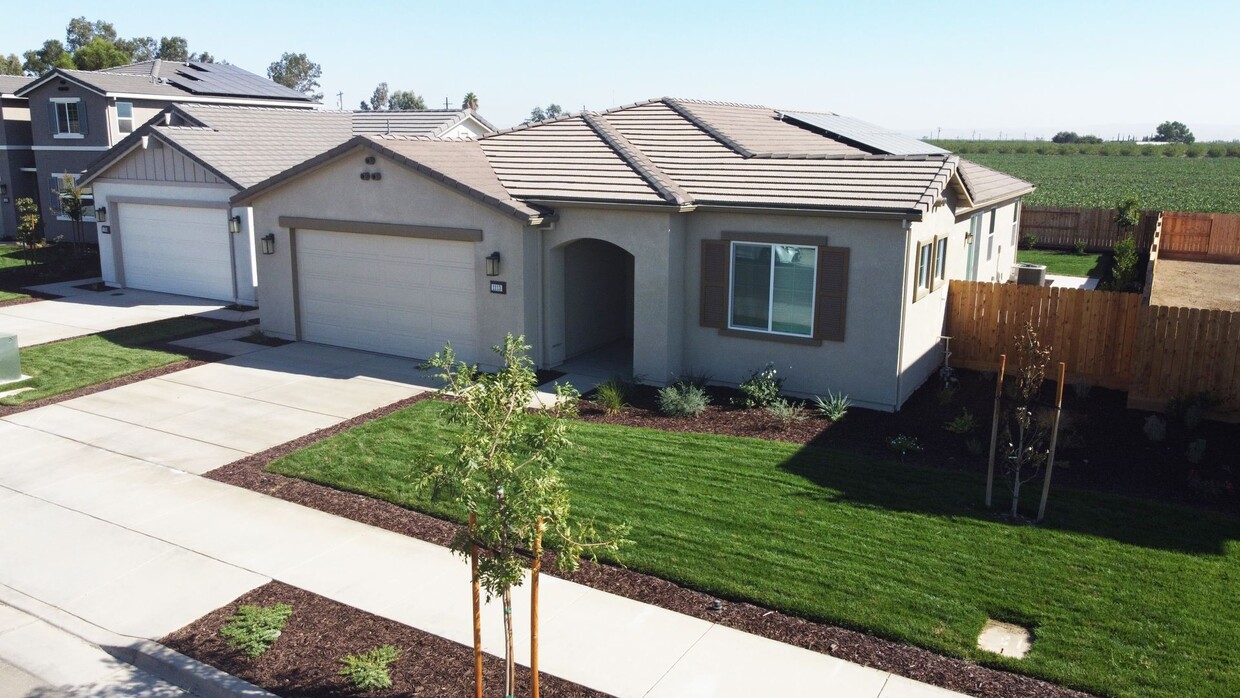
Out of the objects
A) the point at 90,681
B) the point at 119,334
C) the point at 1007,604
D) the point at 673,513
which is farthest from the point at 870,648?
the point at 119,334

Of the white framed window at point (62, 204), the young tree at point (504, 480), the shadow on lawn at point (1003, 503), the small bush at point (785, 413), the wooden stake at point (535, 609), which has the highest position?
the white framed window at point (62, 204)

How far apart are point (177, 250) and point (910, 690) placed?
21.4 metres

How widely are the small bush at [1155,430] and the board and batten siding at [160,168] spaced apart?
18967mm

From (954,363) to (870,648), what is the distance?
996cm

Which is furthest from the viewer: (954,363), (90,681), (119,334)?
(119,334)

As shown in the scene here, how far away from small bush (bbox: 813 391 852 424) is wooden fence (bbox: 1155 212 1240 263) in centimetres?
2471

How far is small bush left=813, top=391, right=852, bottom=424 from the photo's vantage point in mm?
13336

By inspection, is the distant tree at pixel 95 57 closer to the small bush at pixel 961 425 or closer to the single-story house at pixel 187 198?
the single-story house at pixel 187 198

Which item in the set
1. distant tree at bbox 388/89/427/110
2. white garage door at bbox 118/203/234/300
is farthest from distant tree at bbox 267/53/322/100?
white garage door at bbox 118/203/234/300

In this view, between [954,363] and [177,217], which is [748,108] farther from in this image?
[177,217]

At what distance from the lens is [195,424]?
13.6 meters

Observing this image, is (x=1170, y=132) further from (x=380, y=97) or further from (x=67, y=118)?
(x=67, y=118)

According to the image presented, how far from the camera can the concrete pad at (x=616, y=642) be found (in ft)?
24.1

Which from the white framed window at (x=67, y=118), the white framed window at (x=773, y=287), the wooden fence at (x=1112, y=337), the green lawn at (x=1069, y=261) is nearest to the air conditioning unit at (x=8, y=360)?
the white framed window at (x=773, y=287)
